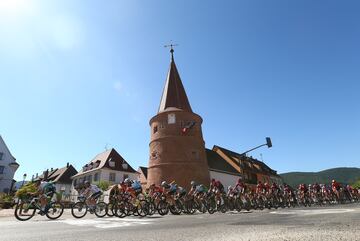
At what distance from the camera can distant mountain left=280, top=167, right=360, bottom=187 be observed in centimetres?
11782

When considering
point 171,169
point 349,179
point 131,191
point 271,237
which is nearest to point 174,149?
point 171,169

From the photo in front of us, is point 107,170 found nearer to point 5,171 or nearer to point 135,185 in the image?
point 5,171

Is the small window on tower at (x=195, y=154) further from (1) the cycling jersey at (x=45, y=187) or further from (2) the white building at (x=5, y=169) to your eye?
(2) the white building at (x=5, y=169)

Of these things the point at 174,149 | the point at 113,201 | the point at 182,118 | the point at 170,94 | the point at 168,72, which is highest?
the point at 168,72

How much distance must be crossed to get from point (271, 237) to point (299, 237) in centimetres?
47

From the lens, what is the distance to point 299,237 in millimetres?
4855

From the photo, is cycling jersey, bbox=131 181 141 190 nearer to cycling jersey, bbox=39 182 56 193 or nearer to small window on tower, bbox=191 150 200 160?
cycling jersey, bbox=39 182 56 193

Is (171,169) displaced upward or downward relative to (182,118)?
downward

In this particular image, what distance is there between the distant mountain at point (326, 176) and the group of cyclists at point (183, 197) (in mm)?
100790

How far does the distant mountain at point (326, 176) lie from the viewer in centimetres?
11782

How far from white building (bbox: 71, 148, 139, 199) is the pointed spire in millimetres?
17468

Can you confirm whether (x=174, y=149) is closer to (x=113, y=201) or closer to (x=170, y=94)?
(x=170, y=94)

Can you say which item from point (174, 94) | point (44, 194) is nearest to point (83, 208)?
point (44, 194)

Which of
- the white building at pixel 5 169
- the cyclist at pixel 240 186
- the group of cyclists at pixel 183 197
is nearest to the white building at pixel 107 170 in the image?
the white building at pixel 5 169
